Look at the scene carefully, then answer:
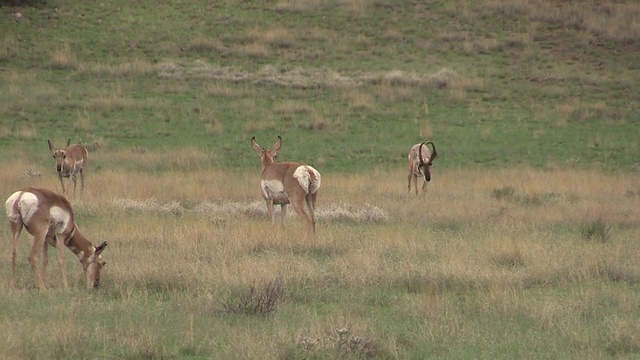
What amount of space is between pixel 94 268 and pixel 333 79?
27990mm

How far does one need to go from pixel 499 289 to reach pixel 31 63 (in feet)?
105

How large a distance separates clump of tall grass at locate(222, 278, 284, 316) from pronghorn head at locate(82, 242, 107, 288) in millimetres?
1835

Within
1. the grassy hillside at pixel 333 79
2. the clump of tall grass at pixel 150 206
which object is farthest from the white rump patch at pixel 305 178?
the grassy hillside at pixel 333 79

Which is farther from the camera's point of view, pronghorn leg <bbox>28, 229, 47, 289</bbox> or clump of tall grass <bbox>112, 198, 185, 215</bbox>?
clump of tall grass <bbox>112, 198, 185, 215</bbox>

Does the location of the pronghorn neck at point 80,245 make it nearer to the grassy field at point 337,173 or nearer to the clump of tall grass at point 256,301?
the grassy field at point 337,173

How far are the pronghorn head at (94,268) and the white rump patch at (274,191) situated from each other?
5171mm

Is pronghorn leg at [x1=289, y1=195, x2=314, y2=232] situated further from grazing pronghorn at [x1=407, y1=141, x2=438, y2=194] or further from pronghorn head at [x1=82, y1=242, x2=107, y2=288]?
grazing pronghorn at [x1=407, y1=141, x2=438, y2=194]

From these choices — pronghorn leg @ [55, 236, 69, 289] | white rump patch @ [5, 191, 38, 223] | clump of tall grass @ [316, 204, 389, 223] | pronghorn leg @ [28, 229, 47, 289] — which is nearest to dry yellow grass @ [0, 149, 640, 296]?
clump of tall grass @ [316, 204, 389, 223]

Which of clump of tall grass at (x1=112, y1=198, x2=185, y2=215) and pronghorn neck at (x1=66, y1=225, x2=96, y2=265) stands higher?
pronghorn neck at (x1=66, y1=225, x2=96, y2=265)

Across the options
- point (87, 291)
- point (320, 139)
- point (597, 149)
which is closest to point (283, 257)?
point (87, 291)

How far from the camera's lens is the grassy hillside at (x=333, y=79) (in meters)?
31.0

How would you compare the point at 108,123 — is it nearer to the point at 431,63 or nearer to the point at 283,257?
the point at 431,63

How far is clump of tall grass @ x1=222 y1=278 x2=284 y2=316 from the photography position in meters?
10.2

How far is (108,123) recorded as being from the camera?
106ft
